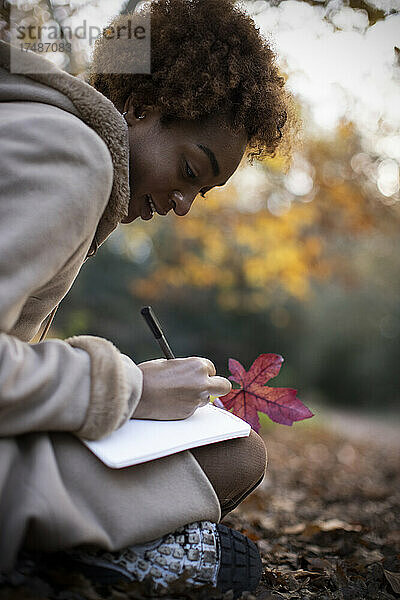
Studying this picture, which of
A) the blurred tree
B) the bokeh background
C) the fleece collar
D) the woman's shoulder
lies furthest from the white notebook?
the blurred tree

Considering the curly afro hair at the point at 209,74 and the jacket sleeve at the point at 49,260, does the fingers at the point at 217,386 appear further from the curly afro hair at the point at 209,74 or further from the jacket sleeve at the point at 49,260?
the curly afro hair at the point at 209,74

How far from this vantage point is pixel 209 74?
1.58 meters

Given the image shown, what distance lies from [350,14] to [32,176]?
3.39 m

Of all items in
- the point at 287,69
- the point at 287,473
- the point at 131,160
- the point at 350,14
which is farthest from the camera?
the point at 287,473

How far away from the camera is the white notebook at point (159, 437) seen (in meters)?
1.20

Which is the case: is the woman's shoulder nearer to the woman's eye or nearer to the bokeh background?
the woman's eye

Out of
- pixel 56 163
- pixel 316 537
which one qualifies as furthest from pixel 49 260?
pixel 316 537

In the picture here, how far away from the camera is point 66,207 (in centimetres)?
119

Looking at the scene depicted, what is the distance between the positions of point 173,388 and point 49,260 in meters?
0.44

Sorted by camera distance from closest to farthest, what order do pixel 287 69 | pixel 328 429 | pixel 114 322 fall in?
pixel 287 69
pixel 328 429
pixel 114 322

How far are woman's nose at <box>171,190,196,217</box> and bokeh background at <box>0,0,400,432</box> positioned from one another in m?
0.60

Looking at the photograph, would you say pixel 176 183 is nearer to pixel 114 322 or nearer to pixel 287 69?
pixel 287 69

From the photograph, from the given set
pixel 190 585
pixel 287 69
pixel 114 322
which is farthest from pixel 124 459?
pixel 114 322

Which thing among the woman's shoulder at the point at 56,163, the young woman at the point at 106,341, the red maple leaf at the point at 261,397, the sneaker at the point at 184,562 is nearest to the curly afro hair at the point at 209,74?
the young woman at the point at 106,341
